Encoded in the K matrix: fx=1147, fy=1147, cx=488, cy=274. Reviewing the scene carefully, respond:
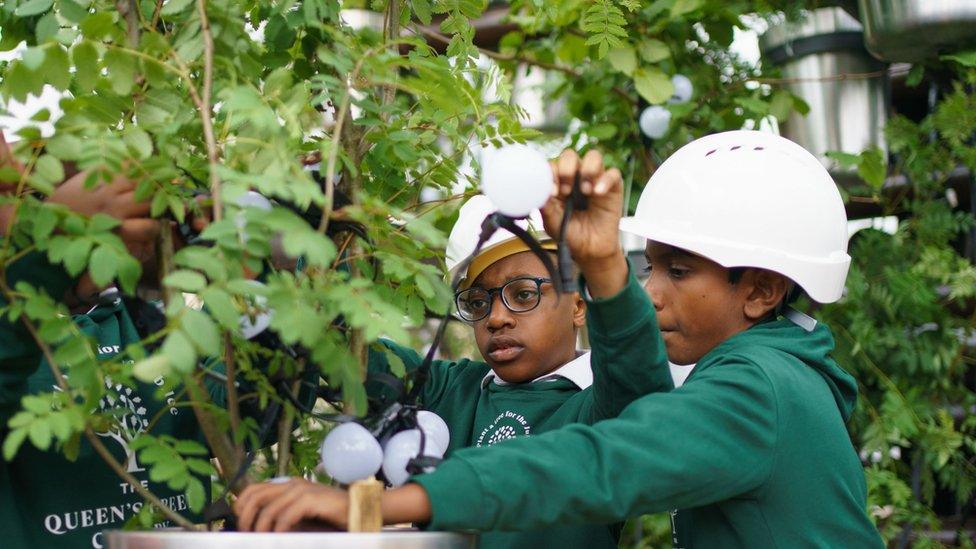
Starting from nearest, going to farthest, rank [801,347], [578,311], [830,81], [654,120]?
[801,347]
[578,311]
[654,120]
[830,81]

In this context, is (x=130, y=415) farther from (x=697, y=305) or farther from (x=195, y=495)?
(x=697, y=305)

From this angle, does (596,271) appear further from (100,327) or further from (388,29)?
(100,327)

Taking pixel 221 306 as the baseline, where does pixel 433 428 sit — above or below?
below

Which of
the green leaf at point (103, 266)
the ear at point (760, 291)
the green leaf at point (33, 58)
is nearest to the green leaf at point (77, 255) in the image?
the green leaf at point (103, 266)

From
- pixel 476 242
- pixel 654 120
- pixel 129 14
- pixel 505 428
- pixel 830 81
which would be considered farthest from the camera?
pixel 830 81

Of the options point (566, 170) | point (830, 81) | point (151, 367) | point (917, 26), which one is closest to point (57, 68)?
point (151, 367)

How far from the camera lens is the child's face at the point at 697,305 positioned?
2146 mm

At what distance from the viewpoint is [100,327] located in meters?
2.29

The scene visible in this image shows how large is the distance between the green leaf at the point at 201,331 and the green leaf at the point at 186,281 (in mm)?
28

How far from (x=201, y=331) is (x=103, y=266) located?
185mm

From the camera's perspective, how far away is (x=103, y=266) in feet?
4.70

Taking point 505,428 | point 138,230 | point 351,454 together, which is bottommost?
point 505,428

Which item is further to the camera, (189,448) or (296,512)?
(189,448)

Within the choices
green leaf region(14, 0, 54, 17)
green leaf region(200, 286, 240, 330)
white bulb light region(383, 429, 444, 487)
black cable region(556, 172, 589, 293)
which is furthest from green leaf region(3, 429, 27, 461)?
black cable region(556, 172, 589, 293)
